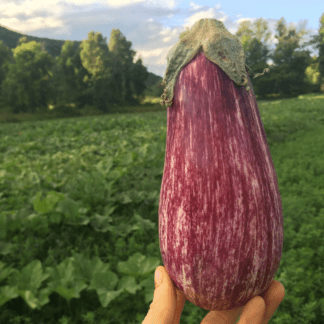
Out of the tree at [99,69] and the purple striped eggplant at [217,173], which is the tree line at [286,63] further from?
the purple striped eggplant at [217,173]

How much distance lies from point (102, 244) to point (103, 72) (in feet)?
123

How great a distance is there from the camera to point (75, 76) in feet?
132

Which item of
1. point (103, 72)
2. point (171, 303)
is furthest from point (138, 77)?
point (171, 303)

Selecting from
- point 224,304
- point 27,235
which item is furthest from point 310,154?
point 224,304

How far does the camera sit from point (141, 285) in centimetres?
285

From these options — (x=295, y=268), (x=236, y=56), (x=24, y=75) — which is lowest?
(x=295, y=268)

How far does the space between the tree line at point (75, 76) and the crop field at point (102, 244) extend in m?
32.0

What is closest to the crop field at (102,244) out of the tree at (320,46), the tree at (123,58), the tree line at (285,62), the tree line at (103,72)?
the tree line at (103,72)

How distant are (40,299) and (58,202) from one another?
1579mm

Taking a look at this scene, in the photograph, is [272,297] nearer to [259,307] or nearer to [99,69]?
[259,307]

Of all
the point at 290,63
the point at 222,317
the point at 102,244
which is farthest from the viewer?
the point at 290,63

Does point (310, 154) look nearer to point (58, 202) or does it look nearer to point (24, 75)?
point (58, 202)

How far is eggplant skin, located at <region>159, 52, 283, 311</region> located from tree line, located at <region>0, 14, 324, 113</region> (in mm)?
32967

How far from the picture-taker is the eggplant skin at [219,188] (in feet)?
3.15
